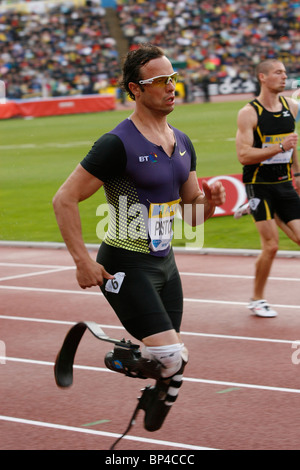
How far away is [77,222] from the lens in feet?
14.8

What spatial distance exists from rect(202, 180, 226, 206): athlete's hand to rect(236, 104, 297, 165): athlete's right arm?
3.15 metres

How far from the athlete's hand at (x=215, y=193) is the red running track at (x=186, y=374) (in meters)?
1.42

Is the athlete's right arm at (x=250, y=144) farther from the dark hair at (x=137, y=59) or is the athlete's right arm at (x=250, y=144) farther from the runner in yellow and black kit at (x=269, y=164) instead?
the dark hair at (x=137, y=59)

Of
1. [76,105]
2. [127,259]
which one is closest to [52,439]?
[127,259]

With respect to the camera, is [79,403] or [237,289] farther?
[237,289]

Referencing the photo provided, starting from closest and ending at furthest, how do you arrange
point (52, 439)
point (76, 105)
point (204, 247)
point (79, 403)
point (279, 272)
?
point (52, 439), point (79, 403), point (279, 272), point (204, 247), point (76, 105)

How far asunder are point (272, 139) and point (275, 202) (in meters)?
0.60

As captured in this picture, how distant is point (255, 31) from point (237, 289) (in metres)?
39.4

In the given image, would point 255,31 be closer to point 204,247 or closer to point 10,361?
point 204,247

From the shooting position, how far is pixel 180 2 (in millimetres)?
50312

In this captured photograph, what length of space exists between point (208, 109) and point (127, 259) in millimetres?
33192

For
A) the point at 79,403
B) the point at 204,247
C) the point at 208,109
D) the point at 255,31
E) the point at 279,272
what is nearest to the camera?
the point at 79,403

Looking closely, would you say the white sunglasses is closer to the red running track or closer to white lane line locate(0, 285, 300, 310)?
the red running track
